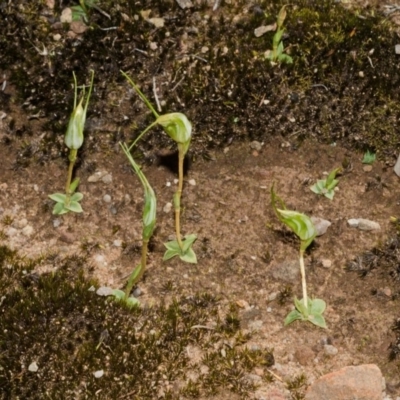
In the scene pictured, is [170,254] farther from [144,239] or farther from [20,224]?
[20,224]

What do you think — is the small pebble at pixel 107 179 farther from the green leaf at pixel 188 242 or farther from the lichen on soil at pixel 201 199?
the green leaf at pixel 188 242

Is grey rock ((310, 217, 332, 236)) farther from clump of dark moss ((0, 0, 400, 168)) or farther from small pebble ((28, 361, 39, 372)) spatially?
small pebble ((28, 361, 39, 372))

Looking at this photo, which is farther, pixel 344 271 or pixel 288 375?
pixel 344 271

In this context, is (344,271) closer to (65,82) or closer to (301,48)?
(301,48)

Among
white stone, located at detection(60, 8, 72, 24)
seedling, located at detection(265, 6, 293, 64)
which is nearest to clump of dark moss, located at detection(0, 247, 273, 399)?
seedling, located at detection(265, 6, 293, 64)

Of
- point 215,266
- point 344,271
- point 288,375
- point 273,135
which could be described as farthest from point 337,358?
point 273,135

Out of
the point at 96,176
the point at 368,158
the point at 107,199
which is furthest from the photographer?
the point at 368,158

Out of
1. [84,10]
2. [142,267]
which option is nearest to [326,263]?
[142,267]
